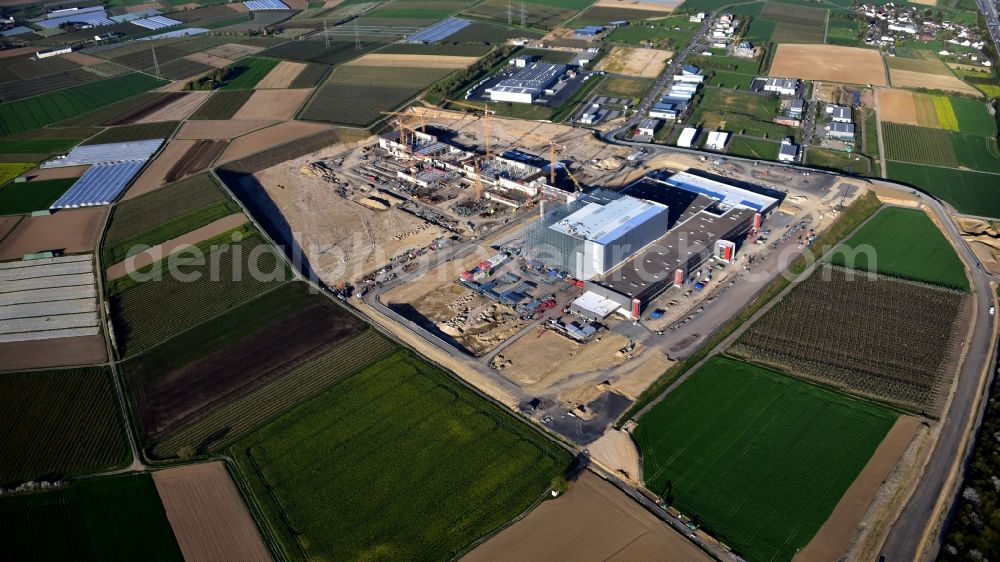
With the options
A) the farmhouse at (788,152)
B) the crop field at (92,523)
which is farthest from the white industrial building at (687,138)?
the crop field at (92,523)

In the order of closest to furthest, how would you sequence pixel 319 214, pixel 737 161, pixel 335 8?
pixel 319 214
pixel 737 161
pixel 335 8

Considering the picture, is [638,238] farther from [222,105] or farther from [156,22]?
[156,22]

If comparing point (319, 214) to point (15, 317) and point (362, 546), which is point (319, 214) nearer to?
point (15, 317)

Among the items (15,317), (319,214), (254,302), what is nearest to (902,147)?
(319,214)

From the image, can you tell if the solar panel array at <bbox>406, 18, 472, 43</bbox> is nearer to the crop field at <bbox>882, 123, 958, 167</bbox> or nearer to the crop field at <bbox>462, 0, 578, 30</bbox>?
the crop field at <bbox>462, 0, 578, 30</bbox>

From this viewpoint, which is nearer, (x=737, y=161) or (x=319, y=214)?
(x=319, y=214)

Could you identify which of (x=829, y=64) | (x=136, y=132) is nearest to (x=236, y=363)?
(x=136, y=132)

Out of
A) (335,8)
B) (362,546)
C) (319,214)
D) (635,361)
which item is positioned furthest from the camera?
(335,8)
